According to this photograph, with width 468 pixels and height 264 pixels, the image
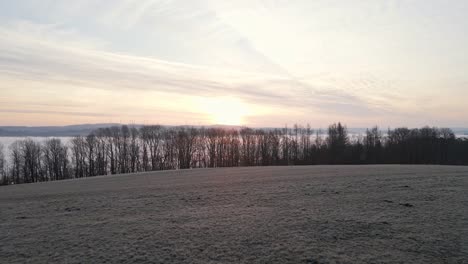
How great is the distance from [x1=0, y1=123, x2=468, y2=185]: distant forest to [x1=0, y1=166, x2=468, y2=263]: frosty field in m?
82.2

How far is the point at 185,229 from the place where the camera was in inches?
524

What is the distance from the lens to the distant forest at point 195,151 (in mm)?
100125

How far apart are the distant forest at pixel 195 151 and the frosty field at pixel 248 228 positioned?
3237 inches

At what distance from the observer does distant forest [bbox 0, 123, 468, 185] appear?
100 m

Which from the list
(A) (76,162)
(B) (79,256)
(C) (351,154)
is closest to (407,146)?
(C) (351,154)

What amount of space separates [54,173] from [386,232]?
103047mm

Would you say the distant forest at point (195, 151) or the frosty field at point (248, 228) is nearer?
the frosty field at point (248, 228)

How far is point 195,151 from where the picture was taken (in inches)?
4264

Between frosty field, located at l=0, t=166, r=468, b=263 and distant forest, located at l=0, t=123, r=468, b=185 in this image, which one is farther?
distant forest, located at l=0, t=123, r=468, b=185

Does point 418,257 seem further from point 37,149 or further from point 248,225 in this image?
point 37,149

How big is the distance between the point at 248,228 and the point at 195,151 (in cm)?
9606

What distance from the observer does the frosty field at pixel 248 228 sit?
10.4 metres

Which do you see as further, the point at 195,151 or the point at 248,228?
the point at 195,151

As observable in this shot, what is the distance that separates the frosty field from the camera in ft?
34.2
